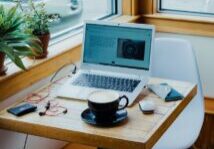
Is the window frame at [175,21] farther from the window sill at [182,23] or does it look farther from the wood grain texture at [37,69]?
the wood grain texture at [37,69]

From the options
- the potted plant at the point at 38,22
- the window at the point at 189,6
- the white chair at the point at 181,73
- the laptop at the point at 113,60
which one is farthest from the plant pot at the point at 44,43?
the window at the point at 189,6

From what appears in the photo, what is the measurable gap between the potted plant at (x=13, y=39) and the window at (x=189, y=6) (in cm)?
163

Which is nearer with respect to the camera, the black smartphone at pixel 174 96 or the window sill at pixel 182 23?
the black smartphone at pixel 174 96

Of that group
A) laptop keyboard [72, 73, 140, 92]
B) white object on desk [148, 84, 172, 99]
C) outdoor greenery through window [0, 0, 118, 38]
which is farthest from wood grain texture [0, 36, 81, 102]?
white object on desk [148, 84, 172, 99]

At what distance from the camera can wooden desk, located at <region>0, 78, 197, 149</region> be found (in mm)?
1653

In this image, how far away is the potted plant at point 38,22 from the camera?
2.30 metres

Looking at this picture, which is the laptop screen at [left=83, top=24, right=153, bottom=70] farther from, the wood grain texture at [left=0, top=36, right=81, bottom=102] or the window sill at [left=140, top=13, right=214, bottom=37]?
the window sill at [left=140, top=13, right=214, bottom=37]

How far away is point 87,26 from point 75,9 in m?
0.91

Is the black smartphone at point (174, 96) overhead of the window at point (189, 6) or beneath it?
beneath

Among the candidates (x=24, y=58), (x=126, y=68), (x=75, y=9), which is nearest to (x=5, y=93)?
(x=24, y=58)

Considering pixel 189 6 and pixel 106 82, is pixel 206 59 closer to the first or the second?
pixel 189 6

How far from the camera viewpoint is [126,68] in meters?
2.13

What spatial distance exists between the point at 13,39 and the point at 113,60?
0.48 meters

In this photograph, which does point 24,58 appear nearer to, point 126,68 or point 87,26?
point 87,26
